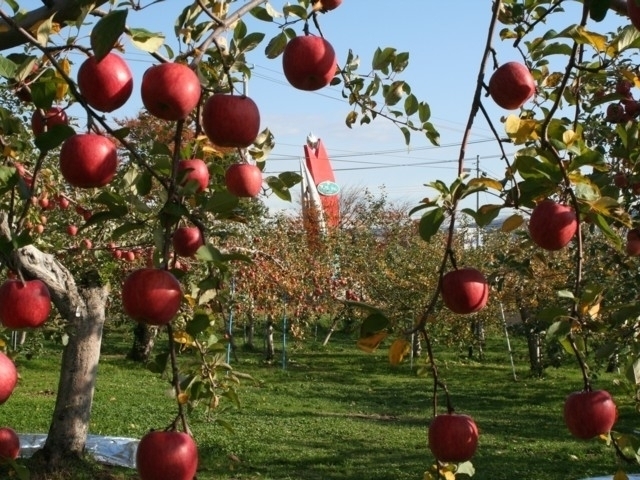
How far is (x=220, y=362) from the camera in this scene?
185 centimetres

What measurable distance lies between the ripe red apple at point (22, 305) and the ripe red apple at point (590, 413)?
868mm

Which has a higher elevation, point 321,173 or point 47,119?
point 321,173

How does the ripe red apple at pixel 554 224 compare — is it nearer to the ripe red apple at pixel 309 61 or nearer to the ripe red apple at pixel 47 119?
the ripe red apple at pixel 309 61

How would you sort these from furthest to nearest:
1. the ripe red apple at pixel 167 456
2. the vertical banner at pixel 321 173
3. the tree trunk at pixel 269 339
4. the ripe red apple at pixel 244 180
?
the vertical banner at pixel 321 173
the tree trunk at pixel 269 339
the ripe red apple at pixel 244 180
the ripe red apple at pixel 167 456

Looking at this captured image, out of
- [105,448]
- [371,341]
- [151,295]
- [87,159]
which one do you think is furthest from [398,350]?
[105,448]

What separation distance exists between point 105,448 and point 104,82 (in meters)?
5.94

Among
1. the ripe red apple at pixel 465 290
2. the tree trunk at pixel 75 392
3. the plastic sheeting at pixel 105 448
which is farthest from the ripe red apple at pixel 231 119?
the plastic sheeting at pixel 105 448

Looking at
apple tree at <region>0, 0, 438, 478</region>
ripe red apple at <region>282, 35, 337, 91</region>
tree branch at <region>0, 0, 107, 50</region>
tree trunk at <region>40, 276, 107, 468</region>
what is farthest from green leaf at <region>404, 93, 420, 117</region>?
tree trunk at <region>40, 276, 107, 468</region>

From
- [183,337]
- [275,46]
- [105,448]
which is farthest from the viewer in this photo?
[105,448]

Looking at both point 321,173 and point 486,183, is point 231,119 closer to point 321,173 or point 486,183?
point 486,183

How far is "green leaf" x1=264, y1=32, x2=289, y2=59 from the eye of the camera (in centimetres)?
146

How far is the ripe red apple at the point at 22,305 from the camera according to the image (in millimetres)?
1203

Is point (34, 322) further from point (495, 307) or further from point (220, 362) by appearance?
point (495, 307)

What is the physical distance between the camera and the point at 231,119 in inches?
43.6
